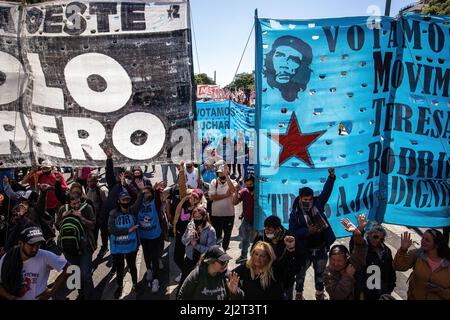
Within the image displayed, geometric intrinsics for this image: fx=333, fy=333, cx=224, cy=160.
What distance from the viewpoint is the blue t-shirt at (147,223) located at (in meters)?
5.04

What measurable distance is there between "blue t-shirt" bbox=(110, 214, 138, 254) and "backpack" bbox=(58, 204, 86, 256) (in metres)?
0.45

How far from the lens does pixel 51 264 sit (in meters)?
3.52

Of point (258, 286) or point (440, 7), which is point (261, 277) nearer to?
point (258, 286)

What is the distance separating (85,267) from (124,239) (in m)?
0.60

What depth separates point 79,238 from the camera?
4.32 m

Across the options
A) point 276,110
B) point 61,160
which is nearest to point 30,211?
point 61,160

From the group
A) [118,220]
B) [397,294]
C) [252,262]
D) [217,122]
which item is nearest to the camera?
[252,262]

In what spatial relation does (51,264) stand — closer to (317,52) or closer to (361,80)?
(317,52)

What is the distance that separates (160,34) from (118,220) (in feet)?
8.35

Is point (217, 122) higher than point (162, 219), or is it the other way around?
point (217, 122)

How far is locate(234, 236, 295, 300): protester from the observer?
3.33m

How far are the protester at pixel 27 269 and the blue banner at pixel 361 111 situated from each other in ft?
7.83

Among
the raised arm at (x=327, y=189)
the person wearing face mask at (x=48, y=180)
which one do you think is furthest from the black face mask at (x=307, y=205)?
the person wearing face mask at (x=48, y=180)

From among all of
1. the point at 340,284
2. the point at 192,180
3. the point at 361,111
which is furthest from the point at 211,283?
the point at 192,180
